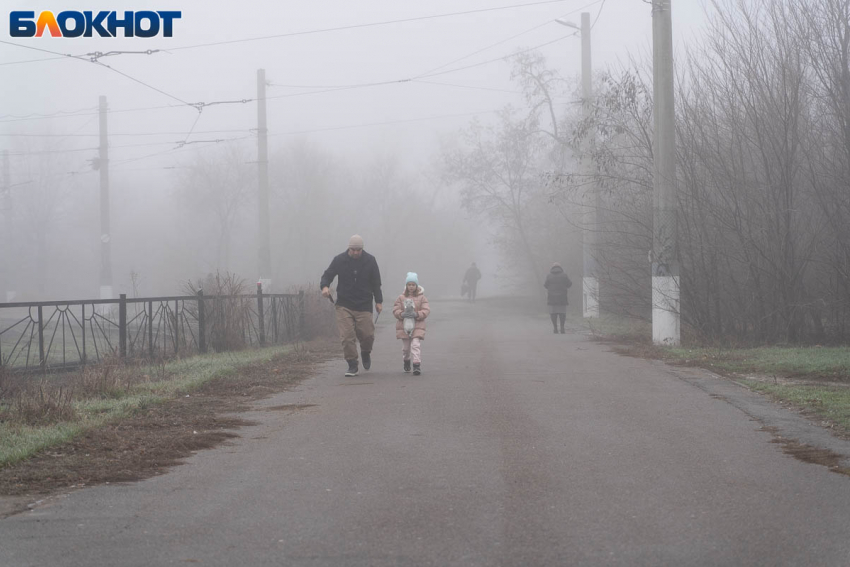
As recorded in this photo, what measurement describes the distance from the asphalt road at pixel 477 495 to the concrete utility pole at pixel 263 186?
1907cm

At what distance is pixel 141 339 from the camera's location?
15.6 metres

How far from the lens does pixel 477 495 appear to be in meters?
5.52

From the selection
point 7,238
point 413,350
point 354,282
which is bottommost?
point 413,350

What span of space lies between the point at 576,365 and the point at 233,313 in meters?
6.71

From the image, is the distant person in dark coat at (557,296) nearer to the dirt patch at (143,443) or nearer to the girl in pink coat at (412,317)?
the girl in pink coat at (412,317)

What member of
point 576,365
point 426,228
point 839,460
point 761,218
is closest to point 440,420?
point 839,460

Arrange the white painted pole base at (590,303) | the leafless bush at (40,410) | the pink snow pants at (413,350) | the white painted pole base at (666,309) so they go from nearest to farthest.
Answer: the leafless bush at (40,410)
the pink snow pants at (413,350)
the white painted pole base at (666,309)
the white painted pole base at (590,303)

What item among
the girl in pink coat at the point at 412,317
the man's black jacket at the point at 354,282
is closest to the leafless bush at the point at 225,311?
the man's black jacket at the point at 354,282

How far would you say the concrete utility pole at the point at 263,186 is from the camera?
28375 mm

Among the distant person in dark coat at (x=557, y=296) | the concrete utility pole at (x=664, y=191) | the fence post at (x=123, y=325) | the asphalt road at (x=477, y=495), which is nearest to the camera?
the asphalt road at (x=477, y=495)

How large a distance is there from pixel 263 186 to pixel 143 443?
22083 millimetres

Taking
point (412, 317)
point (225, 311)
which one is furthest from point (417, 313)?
point (225, 311)

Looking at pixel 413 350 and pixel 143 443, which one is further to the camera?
pixel 413 350

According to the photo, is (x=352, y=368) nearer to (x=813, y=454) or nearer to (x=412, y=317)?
(x=412, y=317)
